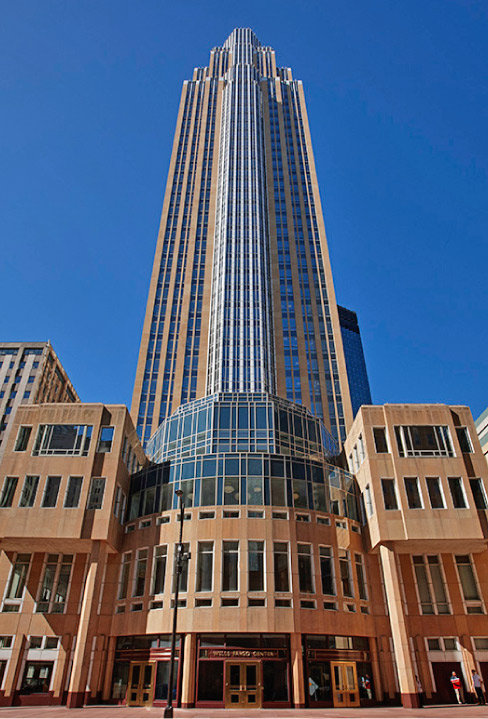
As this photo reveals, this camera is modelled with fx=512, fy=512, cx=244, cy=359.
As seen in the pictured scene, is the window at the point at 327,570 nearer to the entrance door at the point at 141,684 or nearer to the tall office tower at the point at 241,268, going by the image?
the entrance door at the point at 141,684

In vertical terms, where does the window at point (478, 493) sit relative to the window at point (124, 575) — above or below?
above

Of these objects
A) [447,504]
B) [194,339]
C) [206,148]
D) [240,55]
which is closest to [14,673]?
[447,504]

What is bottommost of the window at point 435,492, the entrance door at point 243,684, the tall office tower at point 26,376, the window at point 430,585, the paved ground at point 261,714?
the paved ground at point 261,714

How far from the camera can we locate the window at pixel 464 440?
38.8m

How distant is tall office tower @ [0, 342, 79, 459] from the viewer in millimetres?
97875

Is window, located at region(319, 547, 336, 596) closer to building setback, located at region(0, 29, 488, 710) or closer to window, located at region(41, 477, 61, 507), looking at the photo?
building setback, located at region(0, 29, 488, 710)

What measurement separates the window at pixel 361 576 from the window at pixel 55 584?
69.2 feet

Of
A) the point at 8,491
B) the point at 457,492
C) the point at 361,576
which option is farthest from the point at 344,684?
the point at 8,491

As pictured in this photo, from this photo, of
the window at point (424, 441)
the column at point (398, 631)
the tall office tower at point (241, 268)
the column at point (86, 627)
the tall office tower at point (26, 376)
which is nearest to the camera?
the column at point (398, 631)

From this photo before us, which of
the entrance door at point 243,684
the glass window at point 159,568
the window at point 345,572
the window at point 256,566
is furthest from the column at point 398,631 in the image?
the glass window at point 159,568

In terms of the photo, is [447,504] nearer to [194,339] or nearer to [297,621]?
[297,621]

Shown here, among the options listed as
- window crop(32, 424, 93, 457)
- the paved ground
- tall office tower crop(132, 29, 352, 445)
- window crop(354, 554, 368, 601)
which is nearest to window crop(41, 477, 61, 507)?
window crop(32, 424, 93, 457)

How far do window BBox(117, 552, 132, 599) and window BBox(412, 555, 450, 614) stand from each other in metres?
21.0

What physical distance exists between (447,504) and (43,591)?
29406 mm
